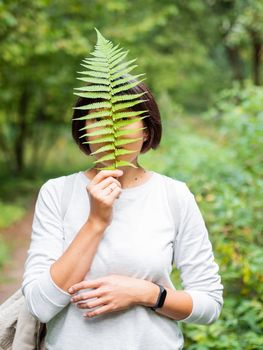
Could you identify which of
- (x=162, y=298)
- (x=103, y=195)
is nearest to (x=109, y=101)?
(x=103, y=195)

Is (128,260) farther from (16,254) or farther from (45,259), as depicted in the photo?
(16,254)

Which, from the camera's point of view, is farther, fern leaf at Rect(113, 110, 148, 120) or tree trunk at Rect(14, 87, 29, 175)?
tree trunk at Rect(14, 87, 29, 175)

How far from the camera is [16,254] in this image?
9133mm

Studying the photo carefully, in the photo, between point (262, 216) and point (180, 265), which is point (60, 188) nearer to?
point (180, 265)

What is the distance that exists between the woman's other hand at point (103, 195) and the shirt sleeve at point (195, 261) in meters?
0.26

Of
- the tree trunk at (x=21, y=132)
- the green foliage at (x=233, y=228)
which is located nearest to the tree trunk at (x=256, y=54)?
the tree trunk at (x=21, y=132)

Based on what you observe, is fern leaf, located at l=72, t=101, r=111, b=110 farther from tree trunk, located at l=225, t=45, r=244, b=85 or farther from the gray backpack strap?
tree trunk, located at l=225, t=45, r=244, b=85

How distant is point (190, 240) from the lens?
1.97 m

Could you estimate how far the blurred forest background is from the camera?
164 inches

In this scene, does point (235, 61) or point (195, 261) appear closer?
point (195, 261)

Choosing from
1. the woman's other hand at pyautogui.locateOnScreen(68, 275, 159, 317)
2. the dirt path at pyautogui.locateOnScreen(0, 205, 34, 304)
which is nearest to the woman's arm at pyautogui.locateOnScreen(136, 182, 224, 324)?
the woman's other hand at pyautogui.locateOnScreen(68, 275, 159, 317)

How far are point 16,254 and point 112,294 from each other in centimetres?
756

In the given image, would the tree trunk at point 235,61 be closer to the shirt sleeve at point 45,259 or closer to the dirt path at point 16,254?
the dirt path at point 16,254

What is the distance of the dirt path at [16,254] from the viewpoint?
700 centimetres
